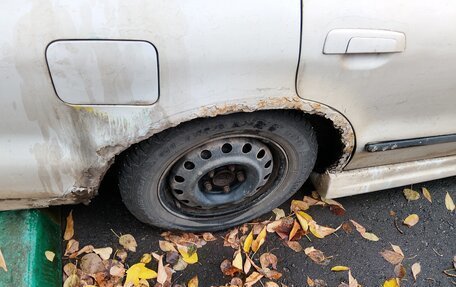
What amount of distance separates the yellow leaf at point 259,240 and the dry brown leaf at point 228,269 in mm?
138

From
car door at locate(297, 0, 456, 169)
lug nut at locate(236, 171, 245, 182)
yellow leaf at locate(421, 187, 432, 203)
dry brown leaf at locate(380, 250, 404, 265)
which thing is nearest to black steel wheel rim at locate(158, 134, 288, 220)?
lug nut at locate(236, 171, 245, 182)

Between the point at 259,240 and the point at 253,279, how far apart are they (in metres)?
0.21

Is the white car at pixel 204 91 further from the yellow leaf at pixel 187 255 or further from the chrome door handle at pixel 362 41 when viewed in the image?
the yellow leaf at pixel 187 255

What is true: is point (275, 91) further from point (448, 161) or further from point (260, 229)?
point (448, 161)

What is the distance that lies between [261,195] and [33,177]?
973 millimetres

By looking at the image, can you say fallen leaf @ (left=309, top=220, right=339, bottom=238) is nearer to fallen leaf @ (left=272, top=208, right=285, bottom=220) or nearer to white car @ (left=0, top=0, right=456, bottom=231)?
fallen leaf @ (left=272, top=208, right=285, bottom=220)

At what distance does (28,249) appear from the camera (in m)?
1.91

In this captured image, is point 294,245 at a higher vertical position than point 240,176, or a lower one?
lower

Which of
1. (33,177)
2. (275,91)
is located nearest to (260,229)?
(275,91)

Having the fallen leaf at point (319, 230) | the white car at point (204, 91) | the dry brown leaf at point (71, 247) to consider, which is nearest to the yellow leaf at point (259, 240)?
the fallen leaf at point (319, 230)

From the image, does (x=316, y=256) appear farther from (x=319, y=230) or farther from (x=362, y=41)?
(x=362, y=41)

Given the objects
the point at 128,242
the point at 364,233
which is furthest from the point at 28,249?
the point at 364,233

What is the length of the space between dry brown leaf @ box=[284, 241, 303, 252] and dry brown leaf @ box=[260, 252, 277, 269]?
0.34 ft

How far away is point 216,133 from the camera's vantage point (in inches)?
67.7
